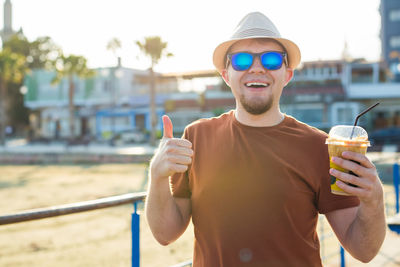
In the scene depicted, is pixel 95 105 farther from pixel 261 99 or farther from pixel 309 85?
pixel 261 99

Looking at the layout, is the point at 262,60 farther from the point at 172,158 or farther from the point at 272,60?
the point at 172,158

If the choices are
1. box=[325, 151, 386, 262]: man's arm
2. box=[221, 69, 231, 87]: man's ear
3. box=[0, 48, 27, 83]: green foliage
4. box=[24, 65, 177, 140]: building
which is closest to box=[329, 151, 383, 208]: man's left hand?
box=[325, 151, 386, 262]: man's arm

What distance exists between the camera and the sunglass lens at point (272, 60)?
6.46 ft

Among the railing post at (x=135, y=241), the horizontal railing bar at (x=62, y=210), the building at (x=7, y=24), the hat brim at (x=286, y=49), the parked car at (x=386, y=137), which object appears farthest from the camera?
the building at (x=7, y=24)

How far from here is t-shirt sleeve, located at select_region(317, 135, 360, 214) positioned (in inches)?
71.5

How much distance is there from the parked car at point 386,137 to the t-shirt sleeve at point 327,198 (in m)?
24.9

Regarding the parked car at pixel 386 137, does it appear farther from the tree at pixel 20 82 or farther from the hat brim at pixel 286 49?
the tree at pixel 20 82

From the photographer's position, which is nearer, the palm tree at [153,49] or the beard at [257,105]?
the beard at [257,105]

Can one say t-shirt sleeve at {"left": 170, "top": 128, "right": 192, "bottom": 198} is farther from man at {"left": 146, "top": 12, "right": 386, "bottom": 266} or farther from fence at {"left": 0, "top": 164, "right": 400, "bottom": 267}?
fence at {"left": 0, "top": 164, "right": 400, "bottom": 267}

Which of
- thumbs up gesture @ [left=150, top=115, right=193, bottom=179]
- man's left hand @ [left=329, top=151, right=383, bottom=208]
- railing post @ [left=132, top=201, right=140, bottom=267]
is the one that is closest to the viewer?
man's left hand @ [left=329, top=151, right=383, bottom=208]

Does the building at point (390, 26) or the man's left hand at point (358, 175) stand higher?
the building at point (390, 26)

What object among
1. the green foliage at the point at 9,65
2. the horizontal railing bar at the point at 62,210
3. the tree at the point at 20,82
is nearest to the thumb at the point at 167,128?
the horizontal railing bar at the point at 62,210

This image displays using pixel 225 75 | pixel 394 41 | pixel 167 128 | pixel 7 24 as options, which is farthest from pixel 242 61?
pixel 7 24

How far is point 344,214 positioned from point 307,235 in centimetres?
20
